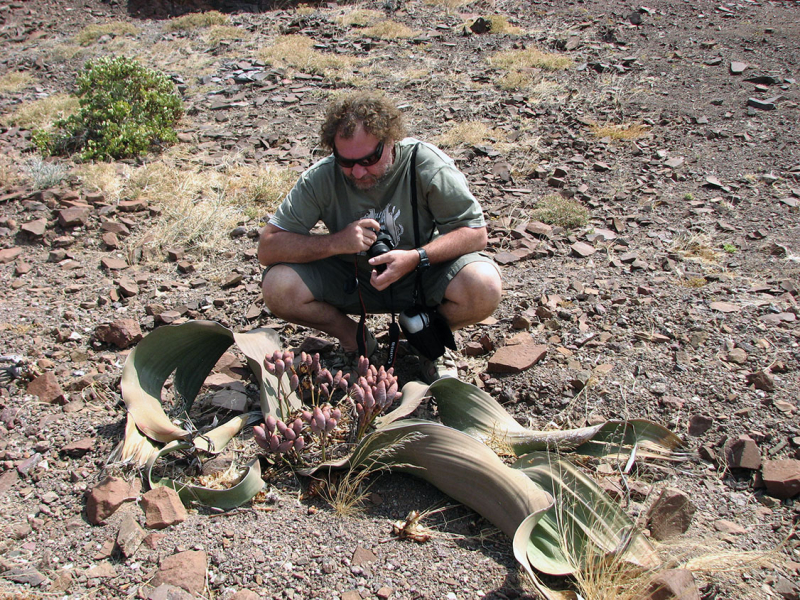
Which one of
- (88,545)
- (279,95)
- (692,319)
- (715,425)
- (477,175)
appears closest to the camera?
(88,545)

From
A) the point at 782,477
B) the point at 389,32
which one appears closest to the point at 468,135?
the point at 389,32

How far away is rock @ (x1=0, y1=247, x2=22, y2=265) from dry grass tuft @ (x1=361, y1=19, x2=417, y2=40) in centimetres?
687

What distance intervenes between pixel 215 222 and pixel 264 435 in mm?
2804

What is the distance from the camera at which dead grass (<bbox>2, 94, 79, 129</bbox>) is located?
23.2 feet

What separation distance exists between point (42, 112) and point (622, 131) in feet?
20.2

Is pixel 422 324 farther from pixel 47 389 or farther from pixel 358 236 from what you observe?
pixel 47 389

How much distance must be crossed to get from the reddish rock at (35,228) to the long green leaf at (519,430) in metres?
3.33

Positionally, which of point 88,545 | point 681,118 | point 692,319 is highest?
point 681,118

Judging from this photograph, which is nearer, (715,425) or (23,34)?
(715,425)

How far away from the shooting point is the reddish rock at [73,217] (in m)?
4.65

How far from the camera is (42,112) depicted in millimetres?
7359

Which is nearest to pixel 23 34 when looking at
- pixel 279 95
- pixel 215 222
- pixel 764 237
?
pixel 279 95

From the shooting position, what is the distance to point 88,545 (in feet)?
6.81

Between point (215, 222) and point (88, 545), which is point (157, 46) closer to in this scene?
point (215, 222)
